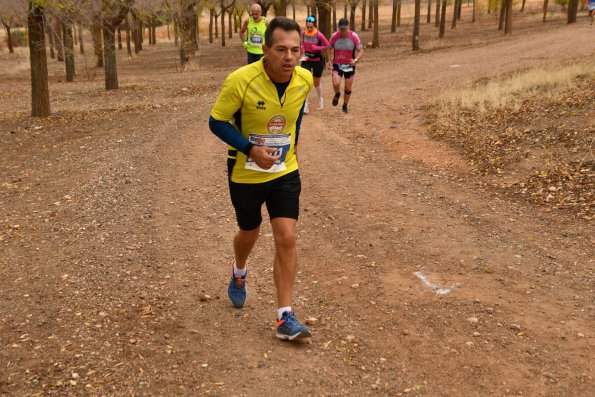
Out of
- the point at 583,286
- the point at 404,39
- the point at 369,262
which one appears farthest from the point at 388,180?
the point at 404,39

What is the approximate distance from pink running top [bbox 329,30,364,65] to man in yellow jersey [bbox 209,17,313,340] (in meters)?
8.66

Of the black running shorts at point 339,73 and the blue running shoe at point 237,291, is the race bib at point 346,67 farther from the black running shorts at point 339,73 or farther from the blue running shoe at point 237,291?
the blue running shoe at point 237,291

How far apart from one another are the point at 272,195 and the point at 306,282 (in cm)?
150

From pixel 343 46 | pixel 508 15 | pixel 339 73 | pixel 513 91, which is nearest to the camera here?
pixel 343 46

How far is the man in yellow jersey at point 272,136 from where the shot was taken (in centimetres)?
403

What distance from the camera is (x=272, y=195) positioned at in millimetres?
4348

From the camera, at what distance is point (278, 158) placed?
418 cm

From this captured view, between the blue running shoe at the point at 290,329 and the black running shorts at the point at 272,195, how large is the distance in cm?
73

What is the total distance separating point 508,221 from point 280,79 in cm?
414

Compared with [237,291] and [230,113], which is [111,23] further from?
[230,113]

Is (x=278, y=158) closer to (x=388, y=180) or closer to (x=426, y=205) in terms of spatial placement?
(x=426, y=205)

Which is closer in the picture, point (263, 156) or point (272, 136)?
point (263, 156)

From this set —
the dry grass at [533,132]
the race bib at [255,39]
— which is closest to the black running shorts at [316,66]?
the race bib at [255,39]

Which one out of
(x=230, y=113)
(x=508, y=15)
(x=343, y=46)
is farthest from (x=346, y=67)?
(x=508, y=15)
